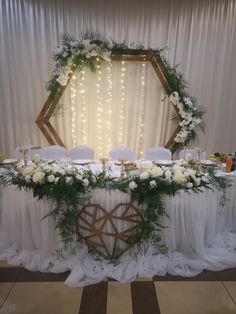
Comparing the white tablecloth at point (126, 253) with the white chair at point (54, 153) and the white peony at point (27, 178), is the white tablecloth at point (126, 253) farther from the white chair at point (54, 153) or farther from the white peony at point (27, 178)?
the white chair at point (54, 153)

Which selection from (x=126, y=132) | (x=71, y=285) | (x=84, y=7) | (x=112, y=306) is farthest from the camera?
(x=126, y=132)

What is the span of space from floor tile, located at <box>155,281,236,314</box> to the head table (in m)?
0.14

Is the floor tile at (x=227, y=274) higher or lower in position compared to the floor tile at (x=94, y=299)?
higher

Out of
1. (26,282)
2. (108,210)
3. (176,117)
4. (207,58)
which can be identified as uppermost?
(207,58)

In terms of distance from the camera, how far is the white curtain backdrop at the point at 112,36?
4277 mm

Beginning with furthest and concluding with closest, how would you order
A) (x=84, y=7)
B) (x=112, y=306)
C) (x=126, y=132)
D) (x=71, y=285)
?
(x=126, y=132) → (x=84, y=7) → (x=71, y=285) → (x=112, y=306)

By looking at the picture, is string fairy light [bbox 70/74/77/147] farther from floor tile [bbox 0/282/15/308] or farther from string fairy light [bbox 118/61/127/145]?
floor tile [bbox 0/282/15/308]

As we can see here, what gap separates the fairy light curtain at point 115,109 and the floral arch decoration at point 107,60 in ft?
0.75

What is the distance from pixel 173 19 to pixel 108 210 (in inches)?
146

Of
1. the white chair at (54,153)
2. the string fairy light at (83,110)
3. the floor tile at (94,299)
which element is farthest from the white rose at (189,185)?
the string fairy light at (83,110)

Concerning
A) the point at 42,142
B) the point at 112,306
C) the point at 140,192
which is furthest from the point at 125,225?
the point at 42,142

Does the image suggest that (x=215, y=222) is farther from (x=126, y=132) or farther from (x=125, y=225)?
(x=126, y=132)

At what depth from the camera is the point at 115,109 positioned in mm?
4508

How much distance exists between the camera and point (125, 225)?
2246mm
